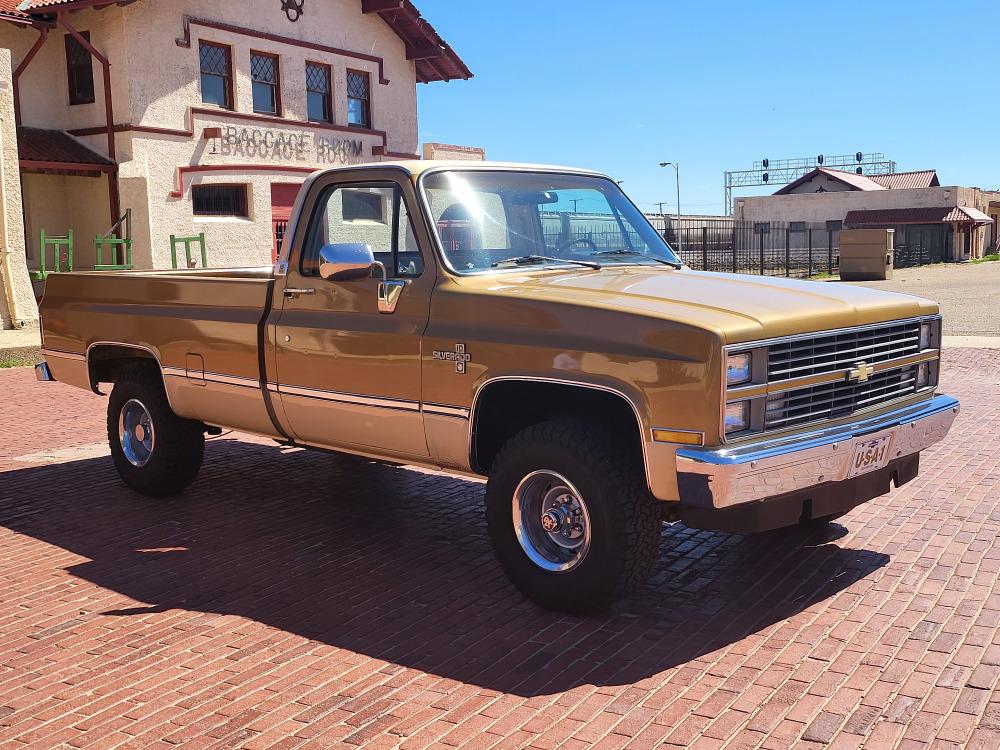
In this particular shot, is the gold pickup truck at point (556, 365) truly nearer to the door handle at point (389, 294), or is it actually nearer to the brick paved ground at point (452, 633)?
the door handle at point (389, 294)

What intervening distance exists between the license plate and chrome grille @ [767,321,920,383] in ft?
1.19

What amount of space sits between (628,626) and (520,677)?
725 millimetres

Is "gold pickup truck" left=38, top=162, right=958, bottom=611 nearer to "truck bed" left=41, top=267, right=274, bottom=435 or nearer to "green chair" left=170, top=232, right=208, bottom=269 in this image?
"truck bed" left=41, top=267, right=274, bottom=435

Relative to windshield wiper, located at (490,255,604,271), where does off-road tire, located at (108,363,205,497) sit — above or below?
below

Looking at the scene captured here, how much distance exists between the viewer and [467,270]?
5.45 meters

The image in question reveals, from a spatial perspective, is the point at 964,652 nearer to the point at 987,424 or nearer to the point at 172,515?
the point at 172,515

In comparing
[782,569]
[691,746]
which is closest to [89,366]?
[782,569]

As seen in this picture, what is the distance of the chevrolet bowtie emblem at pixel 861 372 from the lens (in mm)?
4934

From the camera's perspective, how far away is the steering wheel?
595 centimetres

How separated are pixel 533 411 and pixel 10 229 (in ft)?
52.9

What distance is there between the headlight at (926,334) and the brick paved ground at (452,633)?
115 centimetres

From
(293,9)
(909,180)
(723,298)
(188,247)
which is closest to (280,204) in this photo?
(188,247)

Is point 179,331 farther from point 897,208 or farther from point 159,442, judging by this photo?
point 897,208

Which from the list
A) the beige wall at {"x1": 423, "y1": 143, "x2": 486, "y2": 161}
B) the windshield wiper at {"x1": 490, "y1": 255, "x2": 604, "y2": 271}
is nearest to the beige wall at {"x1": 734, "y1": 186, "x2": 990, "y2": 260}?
the beige wall at {"x1": 423, "y1": 143, "x2": 486, "y2": 161}
